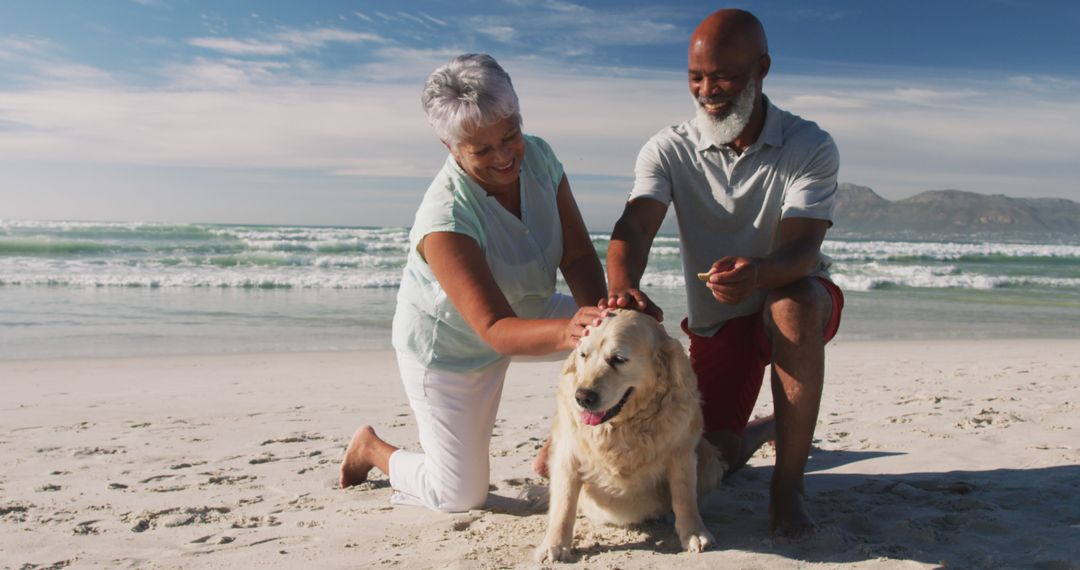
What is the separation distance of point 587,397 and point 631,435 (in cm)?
33

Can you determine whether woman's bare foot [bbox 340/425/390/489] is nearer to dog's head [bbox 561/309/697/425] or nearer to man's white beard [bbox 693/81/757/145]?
dog's head [bbox 561/309/697/425]

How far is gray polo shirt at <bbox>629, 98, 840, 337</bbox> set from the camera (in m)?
3.42

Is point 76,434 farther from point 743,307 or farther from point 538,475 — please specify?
point 743,307

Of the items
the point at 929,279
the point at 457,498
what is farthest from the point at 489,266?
the point at 929,279

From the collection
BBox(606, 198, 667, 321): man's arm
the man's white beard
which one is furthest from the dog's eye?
the man's white beard

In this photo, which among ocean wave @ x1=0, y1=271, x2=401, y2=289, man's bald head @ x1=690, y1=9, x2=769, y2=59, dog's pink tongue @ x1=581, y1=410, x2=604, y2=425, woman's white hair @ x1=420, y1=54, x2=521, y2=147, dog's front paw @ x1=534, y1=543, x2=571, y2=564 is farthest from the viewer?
ocean wave @ x1=0, y1=271, x2=401, y2=289

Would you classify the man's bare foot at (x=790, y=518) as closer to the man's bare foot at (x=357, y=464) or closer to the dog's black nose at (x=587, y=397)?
the dog's black nose at (x=587, y=397)

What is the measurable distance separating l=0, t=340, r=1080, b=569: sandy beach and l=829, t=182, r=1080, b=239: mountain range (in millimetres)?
42083

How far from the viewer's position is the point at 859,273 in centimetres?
2044

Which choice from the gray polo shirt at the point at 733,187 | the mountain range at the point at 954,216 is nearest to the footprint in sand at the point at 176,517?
the gray polo shirt at the point at 733,187

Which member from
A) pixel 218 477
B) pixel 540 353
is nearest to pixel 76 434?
pixel 218 477

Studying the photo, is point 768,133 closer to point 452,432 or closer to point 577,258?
point 577,258

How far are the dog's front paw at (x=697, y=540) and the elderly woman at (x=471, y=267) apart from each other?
908 mm

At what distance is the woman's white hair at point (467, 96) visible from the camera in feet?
10.2
